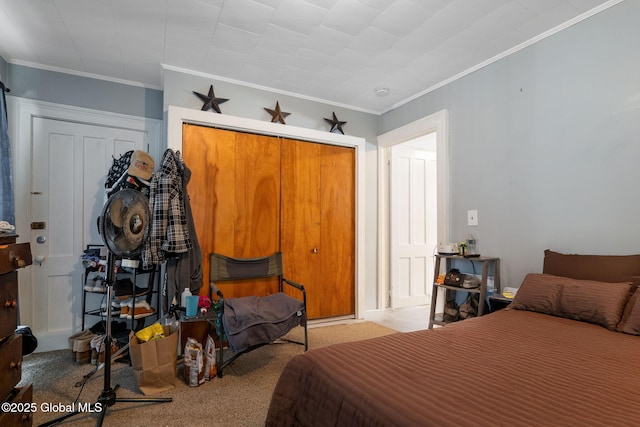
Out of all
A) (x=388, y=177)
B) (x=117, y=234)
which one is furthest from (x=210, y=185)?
(x=388, y=177)

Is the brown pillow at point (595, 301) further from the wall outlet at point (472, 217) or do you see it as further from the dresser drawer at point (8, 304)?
the dresser drawer at point (8, 304)

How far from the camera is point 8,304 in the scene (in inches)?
53.1

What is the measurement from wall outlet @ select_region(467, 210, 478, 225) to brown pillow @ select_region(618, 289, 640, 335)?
1.29 metres

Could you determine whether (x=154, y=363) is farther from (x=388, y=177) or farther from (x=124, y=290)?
(x=388, y=177)

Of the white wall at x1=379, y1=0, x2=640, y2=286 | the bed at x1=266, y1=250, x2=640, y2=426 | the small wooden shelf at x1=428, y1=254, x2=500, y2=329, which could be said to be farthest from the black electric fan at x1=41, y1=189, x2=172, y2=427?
the white wall at x1=379, y1=0, x2=640, y2=286

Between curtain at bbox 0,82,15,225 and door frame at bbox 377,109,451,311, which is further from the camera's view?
door frame at bbox 377,109,451,311

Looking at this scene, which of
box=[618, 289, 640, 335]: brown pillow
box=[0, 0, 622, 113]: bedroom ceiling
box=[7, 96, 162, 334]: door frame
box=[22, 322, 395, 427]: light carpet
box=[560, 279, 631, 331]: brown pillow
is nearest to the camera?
box=[618, 289, 640, 335]: brown pillow

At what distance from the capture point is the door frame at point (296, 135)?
286 cm

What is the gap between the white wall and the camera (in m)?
2.04

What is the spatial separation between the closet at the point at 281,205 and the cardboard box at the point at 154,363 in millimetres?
865

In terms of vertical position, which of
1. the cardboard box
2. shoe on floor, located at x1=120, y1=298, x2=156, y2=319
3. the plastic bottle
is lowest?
the cardboard box

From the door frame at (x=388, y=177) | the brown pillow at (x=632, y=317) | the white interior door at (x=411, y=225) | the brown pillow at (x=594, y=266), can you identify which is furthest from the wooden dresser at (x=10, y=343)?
the white interior door at (x=411, y=225)

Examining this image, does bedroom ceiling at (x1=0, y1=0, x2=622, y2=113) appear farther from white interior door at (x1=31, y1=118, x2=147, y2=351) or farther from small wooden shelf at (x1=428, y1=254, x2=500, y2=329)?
small wooden shelf at (x1=428, y1=254, x2=500, y2=329)

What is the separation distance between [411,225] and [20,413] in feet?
13.1
